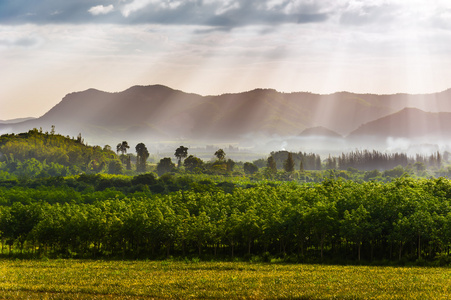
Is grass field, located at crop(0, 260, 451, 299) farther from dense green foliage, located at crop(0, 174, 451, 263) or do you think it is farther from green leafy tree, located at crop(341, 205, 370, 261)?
dense green foliage, located at crop(0, 174, 451, 263)

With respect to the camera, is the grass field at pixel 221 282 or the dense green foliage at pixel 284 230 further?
the dense green foliage at pixel 284 230

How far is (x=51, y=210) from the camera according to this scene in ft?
352

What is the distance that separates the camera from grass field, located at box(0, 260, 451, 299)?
5247cm

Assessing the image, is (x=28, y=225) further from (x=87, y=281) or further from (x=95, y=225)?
(x=87, y=281)

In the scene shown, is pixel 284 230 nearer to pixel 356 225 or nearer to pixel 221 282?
pixel 356 225

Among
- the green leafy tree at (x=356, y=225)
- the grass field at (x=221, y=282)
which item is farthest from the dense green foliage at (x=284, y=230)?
the grass field at (x=221, y=282)

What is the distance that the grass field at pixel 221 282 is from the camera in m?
52.5

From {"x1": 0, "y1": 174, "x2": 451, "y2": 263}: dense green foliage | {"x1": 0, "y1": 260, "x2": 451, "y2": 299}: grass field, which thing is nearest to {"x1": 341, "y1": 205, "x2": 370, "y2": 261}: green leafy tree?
{"x1": 0, "y1": 174, "x2": 451, "y2": 263}: dense green foliage

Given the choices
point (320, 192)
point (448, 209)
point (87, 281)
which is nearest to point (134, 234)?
point (87, 281)

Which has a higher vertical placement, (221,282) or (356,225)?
(356,225)

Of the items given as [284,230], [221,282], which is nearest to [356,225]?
[284,230]

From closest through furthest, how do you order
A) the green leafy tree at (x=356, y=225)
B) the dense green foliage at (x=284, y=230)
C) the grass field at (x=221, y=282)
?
the grass field at (x=221, y=282) < the green leafy tree at (x=356, y=225) < the dense green foliage at (x=284, y=230)

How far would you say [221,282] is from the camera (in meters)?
58.6

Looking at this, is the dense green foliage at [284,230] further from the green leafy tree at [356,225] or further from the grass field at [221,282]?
the grass field at [221,282]
